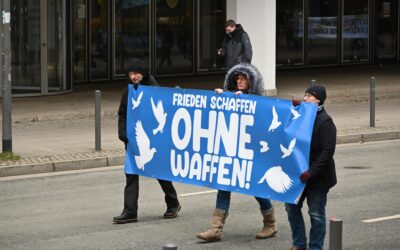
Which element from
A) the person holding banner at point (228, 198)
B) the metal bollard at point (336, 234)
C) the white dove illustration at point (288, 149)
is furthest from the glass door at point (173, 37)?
the metal bollard at point (336, 234)

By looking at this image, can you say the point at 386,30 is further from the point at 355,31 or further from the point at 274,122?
the point at 274,122

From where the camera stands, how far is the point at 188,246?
10.1 metres

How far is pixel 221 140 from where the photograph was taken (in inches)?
411

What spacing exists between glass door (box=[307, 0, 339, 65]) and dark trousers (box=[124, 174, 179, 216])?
2063cm

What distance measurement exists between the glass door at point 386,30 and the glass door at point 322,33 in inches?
76.0

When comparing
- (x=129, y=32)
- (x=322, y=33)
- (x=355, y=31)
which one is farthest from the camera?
(x=355, y=31)

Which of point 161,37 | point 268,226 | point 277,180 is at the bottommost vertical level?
point 268,226

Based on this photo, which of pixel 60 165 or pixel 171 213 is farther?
pixel 60 165

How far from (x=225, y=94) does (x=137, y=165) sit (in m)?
1.55

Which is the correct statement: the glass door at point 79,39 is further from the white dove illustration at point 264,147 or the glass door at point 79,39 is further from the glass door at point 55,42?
the white dove illustration at point 264,147

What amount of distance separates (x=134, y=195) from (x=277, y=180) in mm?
2050

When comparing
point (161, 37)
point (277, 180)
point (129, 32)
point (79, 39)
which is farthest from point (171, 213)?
point (161, 37)

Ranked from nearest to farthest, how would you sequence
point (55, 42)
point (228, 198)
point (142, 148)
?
point (228, 198) < point (142, 148) < point (55, 42)

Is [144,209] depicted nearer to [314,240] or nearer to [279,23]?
[314,240]
